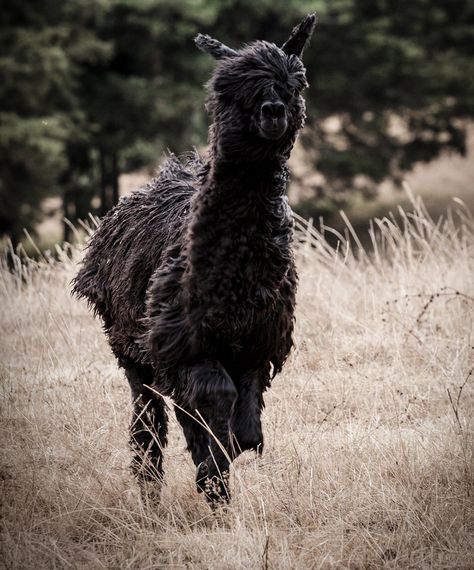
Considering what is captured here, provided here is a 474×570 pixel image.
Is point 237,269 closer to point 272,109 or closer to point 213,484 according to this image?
point 272,109

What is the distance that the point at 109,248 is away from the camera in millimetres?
4945

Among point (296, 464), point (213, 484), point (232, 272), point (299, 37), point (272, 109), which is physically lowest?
point (296, 464)

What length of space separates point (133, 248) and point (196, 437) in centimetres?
118

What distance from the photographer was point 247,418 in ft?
12.7

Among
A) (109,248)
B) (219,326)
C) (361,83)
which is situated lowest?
(219,326)

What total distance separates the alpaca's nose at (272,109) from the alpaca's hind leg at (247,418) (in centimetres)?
122

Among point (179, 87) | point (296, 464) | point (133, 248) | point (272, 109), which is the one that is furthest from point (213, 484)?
point (179, 87)

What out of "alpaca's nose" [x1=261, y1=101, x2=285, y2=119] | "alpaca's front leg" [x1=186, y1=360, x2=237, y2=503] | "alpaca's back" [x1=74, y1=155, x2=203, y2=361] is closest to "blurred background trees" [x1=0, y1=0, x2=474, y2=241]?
"alpaca's back" [x1=74, y1=155, x2=203, y2=361]

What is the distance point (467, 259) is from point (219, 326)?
458cm

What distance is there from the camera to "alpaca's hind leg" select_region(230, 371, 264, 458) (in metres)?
3.85

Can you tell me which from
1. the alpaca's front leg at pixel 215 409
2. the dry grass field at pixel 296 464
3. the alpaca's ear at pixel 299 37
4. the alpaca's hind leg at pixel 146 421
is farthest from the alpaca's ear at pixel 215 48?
the dry grass field at pixel 296 464

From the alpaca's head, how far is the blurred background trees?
1293cm

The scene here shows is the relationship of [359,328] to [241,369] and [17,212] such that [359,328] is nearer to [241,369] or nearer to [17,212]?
[241,369]

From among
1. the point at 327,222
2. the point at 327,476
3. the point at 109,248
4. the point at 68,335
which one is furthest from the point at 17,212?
the point at 327,476
